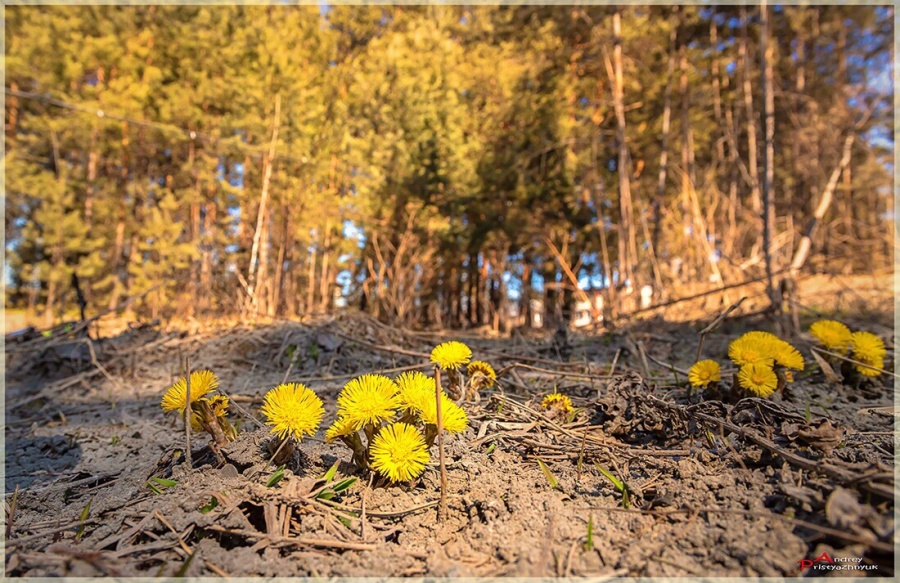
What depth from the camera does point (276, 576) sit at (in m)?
0.74

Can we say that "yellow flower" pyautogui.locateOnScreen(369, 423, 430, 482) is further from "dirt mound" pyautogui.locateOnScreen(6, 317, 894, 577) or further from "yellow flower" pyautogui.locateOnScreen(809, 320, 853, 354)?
"yellow flower" pyautogui.locateOnScreen(809, 320, 853, 354)

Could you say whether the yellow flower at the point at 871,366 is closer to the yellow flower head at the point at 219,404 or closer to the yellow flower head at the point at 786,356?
the yellow flower head at the point at 786,356

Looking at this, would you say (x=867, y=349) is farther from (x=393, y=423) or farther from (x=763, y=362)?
(x=393, y=423)

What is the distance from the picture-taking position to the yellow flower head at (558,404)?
1381 mm

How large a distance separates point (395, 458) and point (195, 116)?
9540 mm

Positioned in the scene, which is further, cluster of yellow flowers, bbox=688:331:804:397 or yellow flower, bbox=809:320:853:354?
yellow flower, bbox=809:320:853:354

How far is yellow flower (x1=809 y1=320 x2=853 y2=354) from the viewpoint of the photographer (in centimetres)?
157

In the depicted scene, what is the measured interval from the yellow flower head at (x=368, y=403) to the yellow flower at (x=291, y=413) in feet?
0.22

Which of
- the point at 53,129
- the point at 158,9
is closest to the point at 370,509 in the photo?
the point at 53,129

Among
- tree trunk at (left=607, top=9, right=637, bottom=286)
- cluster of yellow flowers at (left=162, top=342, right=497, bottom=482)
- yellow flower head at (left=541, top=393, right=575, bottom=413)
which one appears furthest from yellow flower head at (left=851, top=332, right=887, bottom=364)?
tree trunk at (left=607, top=9, right=637, bottom=286)

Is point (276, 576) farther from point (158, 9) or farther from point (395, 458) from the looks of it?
point (158, 9)

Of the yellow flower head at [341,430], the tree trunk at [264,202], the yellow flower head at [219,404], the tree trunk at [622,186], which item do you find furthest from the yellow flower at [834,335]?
the tree trunk at [264,202]

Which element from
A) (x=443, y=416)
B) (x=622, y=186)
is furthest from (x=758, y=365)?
(x=622, y=186)

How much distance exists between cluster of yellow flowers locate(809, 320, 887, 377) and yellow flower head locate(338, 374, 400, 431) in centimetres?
155
